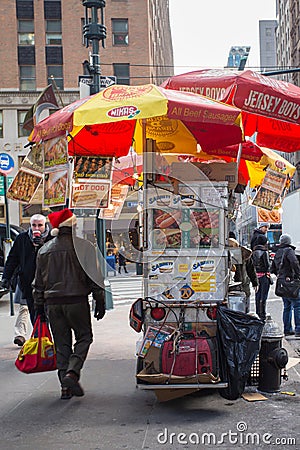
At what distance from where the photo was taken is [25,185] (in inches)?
301

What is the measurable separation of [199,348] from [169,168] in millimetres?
1884

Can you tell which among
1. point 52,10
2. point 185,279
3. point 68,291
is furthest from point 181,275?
point 52,10

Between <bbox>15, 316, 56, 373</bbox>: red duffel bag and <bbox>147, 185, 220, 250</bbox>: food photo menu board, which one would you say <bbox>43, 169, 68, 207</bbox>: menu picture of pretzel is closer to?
<bbox>147, 185, 220, 250</bbox>: food photo menu board

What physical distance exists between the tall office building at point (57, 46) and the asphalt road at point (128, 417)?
37071 mm

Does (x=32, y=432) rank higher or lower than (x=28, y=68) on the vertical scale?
lower

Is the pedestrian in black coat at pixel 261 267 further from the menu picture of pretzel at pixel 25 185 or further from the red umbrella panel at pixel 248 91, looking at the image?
the menu picture of pretzel at pixel 25 185

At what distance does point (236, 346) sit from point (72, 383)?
163 cm

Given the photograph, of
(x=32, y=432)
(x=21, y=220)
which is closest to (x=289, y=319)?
(x=32, y=432)

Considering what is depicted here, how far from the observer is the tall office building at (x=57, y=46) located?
43.2 m

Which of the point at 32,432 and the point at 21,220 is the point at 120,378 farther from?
the point at 21,220

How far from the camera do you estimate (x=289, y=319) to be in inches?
409

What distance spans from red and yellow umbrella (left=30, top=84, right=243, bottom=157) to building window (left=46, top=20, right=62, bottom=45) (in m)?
38.6

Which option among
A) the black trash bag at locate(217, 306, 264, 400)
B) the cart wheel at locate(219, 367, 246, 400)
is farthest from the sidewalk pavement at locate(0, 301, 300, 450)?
the black trash bag at locate(217, 306, 264, 400)

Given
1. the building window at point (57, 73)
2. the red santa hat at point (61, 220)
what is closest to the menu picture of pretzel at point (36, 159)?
the red santa hat at point (61, 220)
